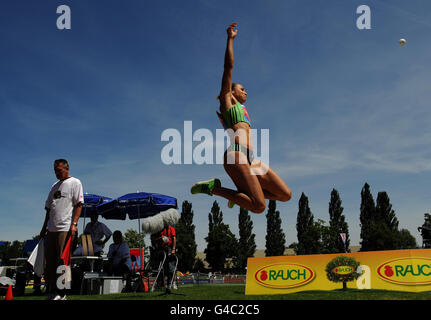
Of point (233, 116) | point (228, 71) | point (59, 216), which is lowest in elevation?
point (59, 216)

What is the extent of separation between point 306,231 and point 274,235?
7596 mm

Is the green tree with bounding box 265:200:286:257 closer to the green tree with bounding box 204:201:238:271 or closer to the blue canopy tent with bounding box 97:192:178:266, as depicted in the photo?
the green tree with bounding box 204:201:238:271

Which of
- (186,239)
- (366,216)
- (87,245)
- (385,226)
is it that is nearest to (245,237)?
(186,239)

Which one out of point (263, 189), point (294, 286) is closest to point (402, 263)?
point (294, 286)

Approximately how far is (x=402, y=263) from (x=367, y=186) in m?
70.7

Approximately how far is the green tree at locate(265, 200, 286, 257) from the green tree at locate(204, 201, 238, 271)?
8030 mm

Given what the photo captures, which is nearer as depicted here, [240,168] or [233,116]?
[240,168]

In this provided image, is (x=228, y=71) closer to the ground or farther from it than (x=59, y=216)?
farther from it

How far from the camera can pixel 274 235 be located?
73812 mm

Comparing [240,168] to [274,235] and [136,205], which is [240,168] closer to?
Answer: [136,205]

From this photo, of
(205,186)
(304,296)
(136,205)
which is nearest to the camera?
(205,186)

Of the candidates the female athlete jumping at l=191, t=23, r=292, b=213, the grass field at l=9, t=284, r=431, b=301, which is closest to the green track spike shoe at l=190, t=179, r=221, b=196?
the female athlete jumping at l=191, t=23, r=292, b=213
